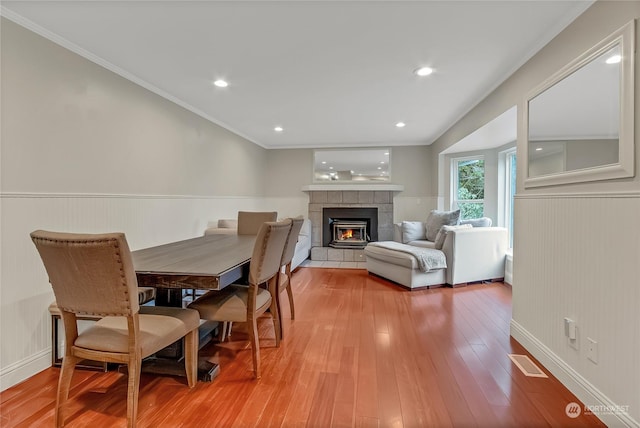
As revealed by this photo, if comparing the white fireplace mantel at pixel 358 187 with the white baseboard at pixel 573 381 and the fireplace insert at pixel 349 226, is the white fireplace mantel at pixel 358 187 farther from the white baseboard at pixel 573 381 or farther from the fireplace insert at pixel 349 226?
the white baseboard at pixel 573 381

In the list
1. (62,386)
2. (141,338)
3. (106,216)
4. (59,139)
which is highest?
(59,139)

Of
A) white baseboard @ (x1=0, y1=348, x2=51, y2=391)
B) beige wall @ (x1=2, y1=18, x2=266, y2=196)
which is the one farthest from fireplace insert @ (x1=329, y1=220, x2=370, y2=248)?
white baseboard @ (x1=0, y1=348, x2=51, y2=391)

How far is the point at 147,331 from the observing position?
157 cm

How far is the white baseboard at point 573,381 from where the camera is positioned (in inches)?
57.9

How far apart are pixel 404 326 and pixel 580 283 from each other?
4.48 ft

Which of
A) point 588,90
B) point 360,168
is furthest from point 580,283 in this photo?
point 360,168

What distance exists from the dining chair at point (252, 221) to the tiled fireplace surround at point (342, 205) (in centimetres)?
251

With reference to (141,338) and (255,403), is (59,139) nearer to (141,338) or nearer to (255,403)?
(141,338)

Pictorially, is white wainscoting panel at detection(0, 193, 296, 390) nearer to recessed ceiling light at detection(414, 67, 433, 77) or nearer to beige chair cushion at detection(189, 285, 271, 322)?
beige chair cushion at detection(189, 285, 271, 322)

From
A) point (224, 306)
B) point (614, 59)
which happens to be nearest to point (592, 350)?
point (614, 59)

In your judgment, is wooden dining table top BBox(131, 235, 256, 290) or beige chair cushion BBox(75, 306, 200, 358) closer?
beige chair cushion BBox(75, 306, 200, 358)

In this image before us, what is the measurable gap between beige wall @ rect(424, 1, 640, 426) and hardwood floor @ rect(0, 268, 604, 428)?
0.18 m

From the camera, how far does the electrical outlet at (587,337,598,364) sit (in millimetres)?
1618

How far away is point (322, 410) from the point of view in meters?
1.62
